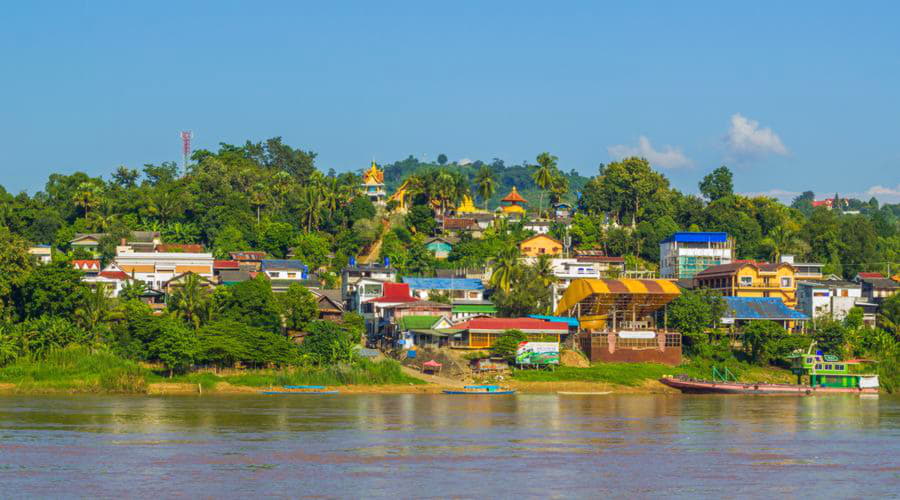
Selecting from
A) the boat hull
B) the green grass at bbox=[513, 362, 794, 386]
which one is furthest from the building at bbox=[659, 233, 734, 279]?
the boat hull

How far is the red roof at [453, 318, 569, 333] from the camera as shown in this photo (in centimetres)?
8188

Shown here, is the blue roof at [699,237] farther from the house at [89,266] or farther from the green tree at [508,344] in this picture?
the house at [89,266]

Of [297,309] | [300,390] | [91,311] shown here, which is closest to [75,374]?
[91,311]

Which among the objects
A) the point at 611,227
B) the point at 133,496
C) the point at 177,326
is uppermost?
the point at 611,227

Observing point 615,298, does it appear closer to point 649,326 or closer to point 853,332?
point 649,326

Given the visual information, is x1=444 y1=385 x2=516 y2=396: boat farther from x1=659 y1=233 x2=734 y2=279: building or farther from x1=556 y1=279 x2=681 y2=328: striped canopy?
x1=659 y1=233 x2=734 y2=279: building

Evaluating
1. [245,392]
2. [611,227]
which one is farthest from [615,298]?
[611,227]

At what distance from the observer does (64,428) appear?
52.6m

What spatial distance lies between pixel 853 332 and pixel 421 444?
50849 mm

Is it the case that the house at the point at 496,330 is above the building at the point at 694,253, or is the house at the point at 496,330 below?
below

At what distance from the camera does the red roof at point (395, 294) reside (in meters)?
92.6

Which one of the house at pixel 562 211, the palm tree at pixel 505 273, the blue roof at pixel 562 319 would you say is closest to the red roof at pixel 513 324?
the blue roof at pixel 562 319

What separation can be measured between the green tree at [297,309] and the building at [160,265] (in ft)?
59.8

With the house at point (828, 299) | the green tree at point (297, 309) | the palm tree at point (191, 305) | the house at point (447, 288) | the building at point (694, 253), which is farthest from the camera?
the building at point (694, 253)
